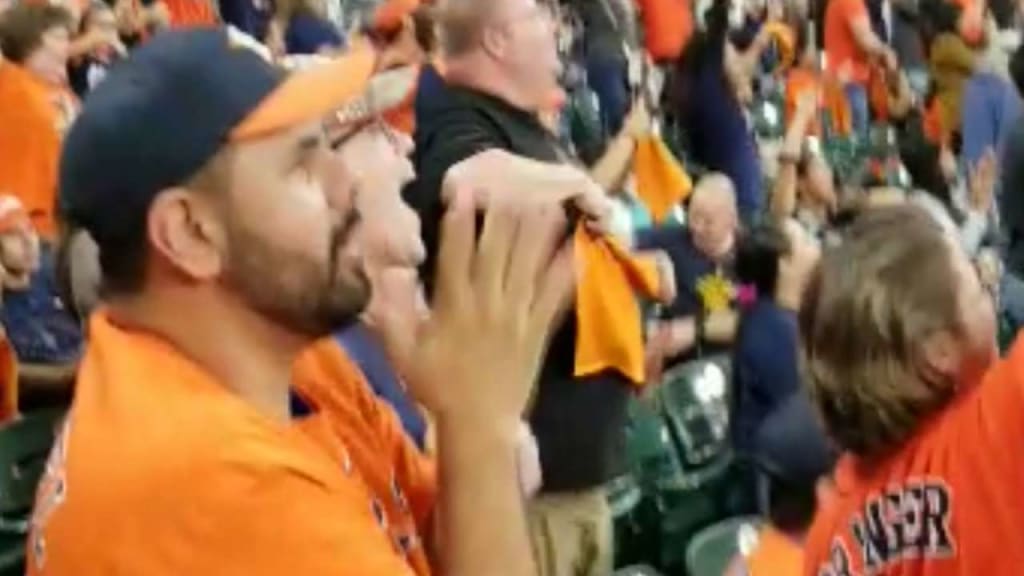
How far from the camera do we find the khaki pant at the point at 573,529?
3852 millimetres

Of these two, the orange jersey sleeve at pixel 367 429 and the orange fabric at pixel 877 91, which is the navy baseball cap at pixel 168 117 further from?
the orange fabric at pixel 877 91

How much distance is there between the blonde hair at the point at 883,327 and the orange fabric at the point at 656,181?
3.25 m

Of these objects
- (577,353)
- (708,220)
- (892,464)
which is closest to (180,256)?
(892,464)

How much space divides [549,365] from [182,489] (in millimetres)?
2191

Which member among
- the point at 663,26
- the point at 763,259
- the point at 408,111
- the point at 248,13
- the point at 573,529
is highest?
the point at 408,111

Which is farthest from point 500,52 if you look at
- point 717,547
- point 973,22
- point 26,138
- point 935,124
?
point 935,124

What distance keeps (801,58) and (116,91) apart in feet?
27.9

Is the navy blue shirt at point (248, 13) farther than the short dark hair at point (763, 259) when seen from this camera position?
Yes

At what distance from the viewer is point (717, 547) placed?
3.95 meters

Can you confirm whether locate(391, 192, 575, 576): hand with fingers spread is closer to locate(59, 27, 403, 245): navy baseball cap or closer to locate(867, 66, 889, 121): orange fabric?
locate(59, 27, 403, 245): navy baseball cap

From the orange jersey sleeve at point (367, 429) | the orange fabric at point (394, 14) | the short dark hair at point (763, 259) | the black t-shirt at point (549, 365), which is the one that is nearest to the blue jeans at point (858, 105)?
the orange fabric at point (394, 14)

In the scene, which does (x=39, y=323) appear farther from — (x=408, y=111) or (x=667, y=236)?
(x=667, y=236)

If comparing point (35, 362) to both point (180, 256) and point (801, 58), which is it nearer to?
point (180, 256)

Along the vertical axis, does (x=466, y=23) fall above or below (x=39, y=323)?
above
